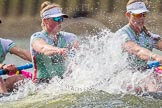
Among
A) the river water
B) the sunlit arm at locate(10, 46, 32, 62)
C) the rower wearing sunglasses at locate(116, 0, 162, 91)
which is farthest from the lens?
the sunlit arm at locate(10, 46, 32, 62)

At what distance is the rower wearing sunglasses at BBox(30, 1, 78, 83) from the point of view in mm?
6863

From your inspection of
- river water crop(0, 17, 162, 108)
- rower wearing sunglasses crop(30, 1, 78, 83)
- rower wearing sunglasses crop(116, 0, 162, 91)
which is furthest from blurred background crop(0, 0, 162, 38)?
river water crop(0, 17, 162, 108)

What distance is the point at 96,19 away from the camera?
64.3 feet

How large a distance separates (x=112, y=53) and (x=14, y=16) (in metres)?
15.5

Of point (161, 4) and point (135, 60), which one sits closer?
point (135, 60)

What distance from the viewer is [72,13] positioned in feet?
66.7

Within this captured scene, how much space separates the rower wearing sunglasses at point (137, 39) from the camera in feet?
22.1

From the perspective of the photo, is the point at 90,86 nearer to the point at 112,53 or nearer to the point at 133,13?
the point at 112,53

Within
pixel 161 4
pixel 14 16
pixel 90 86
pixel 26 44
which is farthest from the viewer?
pixel 14 16

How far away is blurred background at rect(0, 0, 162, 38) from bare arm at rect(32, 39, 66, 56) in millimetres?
11040

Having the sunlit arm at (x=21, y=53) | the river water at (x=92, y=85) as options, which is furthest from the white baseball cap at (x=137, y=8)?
the sunlit arm at (x=21, y=53)

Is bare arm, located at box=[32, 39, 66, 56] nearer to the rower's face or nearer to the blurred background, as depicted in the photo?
the rower's face

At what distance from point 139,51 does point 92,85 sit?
68cm


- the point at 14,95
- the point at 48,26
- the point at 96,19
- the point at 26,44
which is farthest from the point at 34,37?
the point at 96,19
